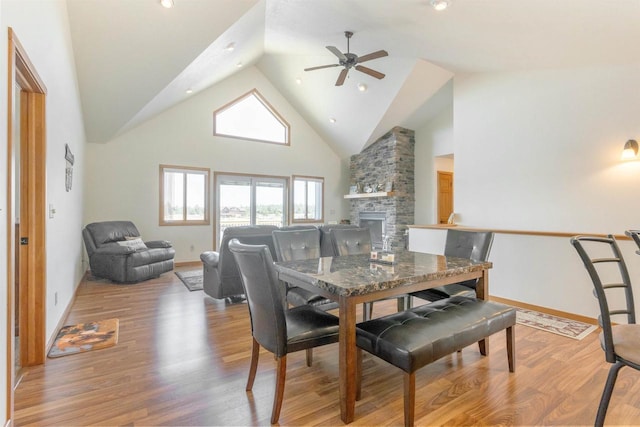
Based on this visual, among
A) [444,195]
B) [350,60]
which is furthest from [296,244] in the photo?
[444,195]

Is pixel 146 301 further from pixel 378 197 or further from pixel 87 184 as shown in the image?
pixel 378 197

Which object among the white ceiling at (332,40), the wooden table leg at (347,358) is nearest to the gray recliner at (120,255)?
the white ceiling at (332,40)

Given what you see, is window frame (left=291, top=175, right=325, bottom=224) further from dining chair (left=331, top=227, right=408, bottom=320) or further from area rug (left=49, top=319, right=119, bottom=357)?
area rug (left=49, top=319, right=119, bottom=357)

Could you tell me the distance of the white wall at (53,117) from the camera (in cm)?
161

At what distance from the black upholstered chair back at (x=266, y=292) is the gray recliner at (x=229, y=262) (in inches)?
70.9

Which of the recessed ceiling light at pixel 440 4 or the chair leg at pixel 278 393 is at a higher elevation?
the recessed ceiling light at pixel 440 4

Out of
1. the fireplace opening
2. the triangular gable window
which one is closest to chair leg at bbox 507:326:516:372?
the fireplace opening

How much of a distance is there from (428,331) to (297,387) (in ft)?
3.08

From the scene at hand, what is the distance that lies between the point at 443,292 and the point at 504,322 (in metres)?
0.63

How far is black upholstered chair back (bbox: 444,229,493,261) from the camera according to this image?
294cm

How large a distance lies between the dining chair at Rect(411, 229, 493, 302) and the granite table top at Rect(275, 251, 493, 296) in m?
0.34

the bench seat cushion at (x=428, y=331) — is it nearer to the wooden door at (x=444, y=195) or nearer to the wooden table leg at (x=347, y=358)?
the wooden table leg at (x=347, y=358)

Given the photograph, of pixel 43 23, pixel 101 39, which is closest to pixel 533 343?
pixel 43 23

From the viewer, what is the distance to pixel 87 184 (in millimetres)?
5922
